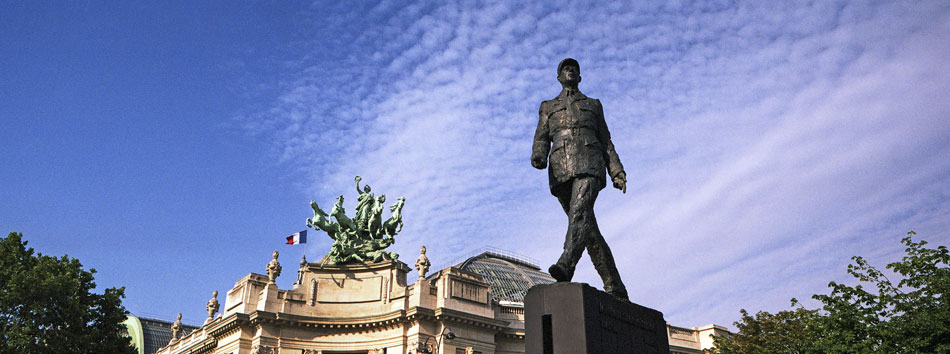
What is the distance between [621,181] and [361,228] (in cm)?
3561

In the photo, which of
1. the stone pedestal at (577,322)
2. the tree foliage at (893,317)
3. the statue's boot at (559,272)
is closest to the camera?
the stone pedestal at (577,322)

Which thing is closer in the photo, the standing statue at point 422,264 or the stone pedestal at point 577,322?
the stone pedestal at point 577,322

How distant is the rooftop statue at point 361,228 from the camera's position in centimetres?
4172

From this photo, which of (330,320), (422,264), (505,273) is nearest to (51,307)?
(330,320)

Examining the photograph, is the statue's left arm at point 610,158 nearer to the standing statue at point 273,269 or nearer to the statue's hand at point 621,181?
the statue's hand at point 621,181

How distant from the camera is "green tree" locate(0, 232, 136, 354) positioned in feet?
105

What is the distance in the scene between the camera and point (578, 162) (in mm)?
8492

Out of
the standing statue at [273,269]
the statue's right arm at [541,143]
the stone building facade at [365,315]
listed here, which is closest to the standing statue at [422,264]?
the stone building facade at [365,315]

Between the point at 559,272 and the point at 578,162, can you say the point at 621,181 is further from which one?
the point at 559,272

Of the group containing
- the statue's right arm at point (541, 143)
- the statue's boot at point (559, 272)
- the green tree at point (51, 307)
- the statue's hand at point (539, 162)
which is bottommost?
the statue's boot at point (559, 272)

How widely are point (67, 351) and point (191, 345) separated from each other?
1606cm

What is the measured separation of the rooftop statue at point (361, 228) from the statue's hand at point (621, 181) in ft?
110

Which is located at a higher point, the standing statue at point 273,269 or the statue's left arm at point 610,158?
the standing statue at point 273,269

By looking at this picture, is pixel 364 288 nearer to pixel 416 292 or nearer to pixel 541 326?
pixel 416 292
